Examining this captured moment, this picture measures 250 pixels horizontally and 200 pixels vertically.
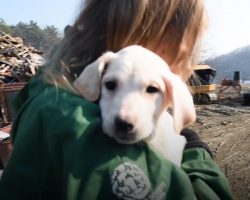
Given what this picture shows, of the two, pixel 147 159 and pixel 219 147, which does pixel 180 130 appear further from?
pixel 219 147

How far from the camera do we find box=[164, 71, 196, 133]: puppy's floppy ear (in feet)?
5.48

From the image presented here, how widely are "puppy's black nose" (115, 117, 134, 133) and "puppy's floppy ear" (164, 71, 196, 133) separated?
229 millimetres

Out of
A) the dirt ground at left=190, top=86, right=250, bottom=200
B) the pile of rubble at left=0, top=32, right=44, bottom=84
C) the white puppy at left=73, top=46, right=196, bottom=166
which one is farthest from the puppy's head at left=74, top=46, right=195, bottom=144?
the pile of rubble at left=0, top=32, right=44, bottom=84

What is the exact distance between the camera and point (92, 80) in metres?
1.58

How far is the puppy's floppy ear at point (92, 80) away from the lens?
155 centimetres

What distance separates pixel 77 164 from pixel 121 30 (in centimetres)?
57

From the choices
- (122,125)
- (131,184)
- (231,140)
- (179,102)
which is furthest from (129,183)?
(231,140)

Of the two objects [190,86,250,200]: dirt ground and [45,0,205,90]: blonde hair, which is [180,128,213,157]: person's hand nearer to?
[45,0,205,90]: blonde hair

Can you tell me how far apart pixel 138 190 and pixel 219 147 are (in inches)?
267

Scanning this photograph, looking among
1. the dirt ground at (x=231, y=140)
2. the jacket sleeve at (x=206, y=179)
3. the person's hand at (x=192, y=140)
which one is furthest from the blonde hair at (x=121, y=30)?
the dirt ground at (x=231, y=140)

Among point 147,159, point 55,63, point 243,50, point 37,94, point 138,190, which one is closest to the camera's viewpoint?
point 138,190

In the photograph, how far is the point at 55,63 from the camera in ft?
5.39

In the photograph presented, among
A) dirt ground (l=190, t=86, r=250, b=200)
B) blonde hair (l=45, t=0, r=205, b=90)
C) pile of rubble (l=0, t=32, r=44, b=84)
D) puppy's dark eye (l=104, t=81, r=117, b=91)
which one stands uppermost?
blonde hair (l=45, t=0, r=205, b=90)

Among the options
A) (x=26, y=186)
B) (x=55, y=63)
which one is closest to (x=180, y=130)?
(x=55, y=63)
